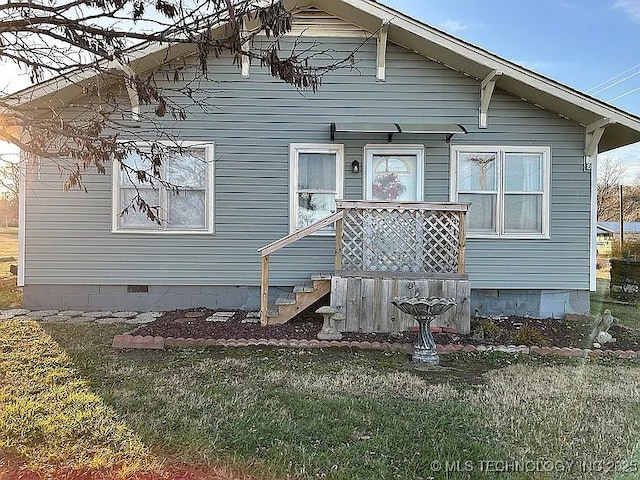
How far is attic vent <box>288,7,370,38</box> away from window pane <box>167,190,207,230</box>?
298 centimetres

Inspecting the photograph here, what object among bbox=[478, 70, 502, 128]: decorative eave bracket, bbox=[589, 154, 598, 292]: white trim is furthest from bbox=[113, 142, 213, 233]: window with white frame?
bbox=[589, 154, 598, 292]: white trim

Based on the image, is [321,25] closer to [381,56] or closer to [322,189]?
[381,56]

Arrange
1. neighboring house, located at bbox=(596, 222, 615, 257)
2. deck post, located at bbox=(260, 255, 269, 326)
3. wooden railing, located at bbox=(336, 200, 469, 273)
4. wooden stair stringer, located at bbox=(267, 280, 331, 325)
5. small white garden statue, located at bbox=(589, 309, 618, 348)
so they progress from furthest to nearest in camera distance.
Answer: neighboring house, located at bbox=(596, 222, 615, 257) < wooden railing, located at bbox=(336, 200, 469, 273) < wooden stair stringer, located at bbox=(267, 280, 331, 325) < deck post, located at bbox=(260, 255, 269, 326) < small white garden statue, located at bbox=(589, 309, 618, 348)

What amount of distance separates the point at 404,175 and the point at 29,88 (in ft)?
17.7

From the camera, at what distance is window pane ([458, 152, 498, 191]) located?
7699mm

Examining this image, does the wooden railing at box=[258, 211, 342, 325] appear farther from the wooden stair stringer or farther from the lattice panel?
the lattice panel

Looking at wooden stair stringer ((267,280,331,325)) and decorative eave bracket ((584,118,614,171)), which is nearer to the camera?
wooden stair stringer ((267,280,331,325))

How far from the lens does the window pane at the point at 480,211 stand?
770 centimetres

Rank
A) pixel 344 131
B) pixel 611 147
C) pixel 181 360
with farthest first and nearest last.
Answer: pixel 611 147 → pixel 344 131 → pixel 181 360

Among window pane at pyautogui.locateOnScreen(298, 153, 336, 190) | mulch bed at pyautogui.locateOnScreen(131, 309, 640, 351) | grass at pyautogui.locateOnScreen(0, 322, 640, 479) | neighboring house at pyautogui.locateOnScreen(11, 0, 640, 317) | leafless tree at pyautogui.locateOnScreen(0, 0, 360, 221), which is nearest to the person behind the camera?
grass at pyautogui.locateOnScreen(0, 322, 640, 479)

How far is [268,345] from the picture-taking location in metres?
5.47

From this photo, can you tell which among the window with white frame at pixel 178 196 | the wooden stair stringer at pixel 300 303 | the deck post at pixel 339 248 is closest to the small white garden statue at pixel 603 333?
the deck post at pixel 339 248

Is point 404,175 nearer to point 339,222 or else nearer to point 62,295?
point 339,222

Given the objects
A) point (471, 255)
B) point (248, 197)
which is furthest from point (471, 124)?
point (248, 197)
